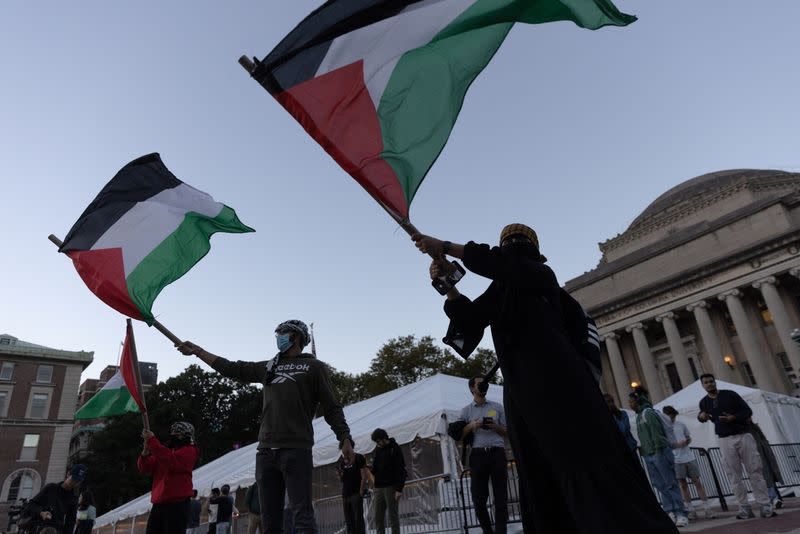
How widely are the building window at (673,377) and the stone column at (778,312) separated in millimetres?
8101

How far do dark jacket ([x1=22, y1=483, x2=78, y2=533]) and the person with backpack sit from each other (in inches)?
348

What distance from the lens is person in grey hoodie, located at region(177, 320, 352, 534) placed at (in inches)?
157

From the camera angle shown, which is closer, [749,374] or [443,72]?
[443,72]

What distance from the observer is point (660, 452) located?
8.17m

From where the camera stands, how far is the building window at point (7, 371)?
50328 millimetres

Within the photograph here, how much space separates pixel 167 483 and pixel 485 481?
3543mm

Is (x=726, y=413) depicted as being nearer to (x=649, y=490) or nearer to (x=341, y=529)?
(x=649, y=490)

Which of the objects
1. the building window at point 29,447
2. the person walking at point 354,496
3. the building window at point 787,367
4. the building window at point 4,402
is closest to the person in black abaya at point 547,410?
the person walking at point 354,496

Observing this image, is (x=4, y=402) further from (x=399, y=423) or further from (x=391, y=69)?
(x=391, y=69)

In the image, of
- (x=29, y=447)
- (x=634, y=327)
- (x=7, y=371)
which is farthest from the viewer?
(x=7, y=371)

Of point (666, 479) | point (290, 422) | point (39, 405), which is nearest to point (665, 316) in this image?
point (666, 479)

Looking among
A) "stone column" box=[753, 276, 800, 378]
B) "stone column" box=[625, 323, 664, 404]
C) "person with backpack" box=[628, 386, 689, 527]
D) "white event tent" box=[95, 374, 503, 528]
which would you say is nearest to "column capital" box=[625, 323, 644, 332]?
"stone column" box=[625, 323, 664, 404]

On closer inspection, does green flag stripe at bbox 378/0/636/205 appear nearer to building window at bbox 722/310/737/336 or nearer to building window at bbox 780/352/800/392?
building window at bbox 780/352/800/392

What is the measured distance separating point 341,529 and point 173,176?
8.78 meters
